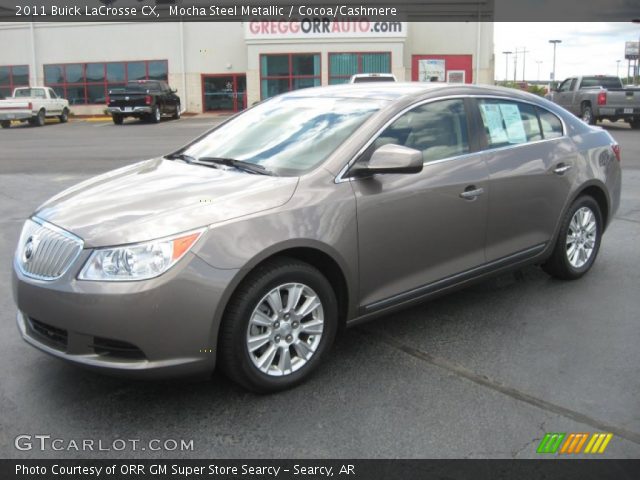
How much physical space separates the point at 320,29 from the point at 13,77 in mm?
18001

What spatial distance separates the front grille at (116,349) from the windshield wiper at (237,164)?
4.22 ft

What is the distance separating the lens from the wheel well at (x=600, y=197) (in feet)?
18.3

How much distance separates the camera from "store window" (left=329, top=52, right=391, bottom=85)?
116ft

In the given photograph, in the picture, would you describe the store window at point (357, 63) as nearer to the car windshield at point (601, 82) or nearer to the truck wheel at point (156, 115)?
the truck wheel at point (156, 115)

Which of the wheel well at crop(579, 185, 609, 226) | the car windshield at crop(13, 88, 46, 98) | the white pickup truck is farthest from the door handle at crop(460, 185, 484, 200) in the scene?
the car windshield at crop(13, 88, 46, 98)

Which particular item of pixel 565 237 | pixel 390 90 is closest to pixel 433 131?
pixel 390 90

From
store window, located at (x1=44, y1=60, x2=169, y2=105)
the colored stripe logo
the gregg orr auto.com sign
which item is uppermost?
the gregg orr auto.com sign

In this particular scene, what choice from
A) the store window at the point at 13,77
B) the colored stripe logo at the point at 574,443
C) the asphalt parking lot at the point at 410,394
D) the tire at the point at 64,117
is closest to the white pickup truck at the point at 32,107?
the tire at the point at 64,117

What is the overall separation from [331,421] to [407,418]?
388 millimetres

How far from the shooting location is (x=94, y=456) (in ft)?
10.1

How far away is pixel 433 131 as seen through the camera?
4422 mm

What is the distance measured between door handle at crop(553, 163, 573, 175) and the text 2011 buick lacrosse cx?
0.05 metres

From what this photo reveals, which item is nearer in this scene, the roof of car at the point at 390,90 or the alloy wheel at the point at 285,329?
the alloy wheel at the point at 285,329

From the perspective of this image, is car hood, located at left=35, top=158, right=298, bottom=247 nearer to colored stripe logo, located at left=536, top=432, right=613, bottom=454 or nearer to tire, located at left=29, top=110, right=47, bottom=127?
colored stripe logo, located at left=536, top=432, right=613, bottom=454
